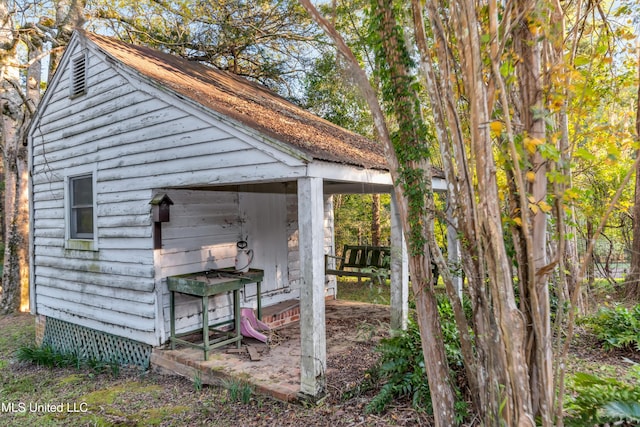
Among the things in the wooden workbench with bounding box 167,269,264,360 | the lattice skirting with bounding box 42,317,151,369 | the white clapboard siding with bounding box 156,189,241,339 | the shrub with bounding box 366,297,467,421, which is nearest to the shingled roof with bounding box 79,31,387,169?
the white clapboard siding with bounding box 156,189,241,339

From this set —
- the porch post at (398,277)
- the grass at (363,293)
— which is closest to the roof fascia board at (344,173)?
the porch post at (398,277)

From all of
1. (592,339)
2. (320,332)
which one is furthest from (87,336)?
(592,339)

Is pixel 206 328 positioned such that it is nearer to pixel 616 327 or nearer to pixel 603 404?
pixel 603 404

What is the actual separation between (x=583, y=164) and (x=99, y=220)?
26.5 ft

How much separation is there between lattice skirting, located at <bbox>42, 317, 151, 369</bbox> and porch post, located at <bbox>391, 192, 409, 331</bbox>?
352 centimetres

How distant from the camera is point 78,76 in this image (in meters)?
6.48

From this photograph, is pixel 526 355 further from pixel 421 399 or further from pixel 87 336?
pixel 87 336

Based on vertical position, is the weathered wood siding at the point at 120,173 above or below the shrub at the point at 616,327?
above

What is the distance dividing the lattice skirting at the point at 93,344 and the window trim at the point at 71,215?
1.42 meters

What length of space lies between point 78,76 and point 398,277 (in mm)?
6216

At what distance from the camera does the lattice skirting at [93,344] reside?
556cm

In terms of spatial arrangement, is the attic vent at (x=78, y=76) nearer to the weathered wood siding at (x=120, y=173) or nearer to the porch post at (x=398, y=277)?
the weathered wood siding at (x=120, y=173)

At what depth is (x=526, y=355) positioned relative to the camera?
6.80 feet

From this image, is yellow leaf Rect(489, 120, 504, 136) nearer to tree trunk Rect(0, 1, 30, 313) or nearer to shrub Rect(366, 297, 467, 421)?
shrub Rect(366, 297, 467, 421)
